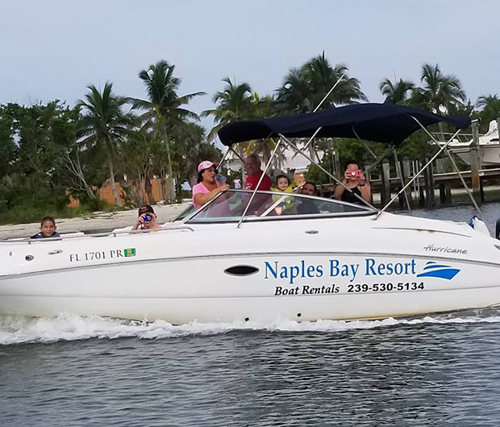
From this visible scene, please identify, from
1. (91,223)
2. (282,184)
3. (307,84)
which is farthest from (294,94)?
(282,184)

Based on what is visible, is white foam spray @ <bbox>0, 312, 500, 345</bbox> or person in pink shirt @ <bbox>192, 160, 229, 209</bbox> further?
person in pink shirt @ <bbox>192, 160, 229, 209</bbox>

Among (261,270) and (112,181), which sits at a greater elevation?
(112,181)

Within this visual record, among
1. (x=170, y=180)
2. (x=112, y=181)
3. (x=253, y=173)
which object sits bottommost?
(x=253, y=173)

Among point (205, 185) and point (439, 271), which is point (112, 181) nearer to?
point (205, 185)

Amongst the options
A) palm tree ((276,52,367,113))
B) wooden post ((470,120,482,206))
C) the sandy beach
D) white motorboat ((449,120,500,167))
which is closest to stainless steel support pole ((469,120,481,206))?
wooden post ((470,120,482,206))

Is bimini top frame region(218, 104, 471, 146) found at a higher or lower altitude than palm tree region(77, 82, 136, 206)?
lower

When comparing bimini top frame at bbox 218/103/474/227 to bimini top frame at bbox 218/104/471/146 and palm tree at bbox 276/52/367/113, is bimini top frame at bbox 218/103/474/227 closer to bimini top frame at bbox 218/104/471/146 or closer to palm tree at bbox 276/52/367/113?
bimini top frame at bbox 218/104/471/146

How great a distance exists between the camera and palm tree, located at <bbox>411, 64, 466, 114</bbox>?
65.9 m

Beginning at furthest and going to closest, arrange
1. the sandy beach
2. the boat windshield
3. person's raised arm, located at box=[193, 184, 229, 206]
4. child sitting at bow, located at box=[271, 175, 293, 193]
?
the sandy beach, child sitting at bow, located at box=[271, 175, 293, 193], person's raised arm, located at box=[193, 184, 229, 206], the boat windshield

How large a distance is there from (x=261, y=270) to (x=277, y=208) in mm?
788

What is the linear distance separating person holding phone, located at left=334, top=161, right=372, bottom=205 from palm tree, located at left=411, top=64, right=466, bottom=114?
57.1 m

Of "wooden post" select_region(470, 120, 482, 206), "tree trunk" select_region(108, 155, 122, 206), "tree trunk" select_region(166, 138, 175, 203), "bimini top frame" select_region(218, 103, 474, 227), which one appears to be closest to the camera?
"bimini top frame" select_region(218, 103, 474, 227)

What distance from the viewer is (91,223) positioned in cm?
3938

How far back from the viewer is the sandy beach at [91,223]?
3640 centimetres
